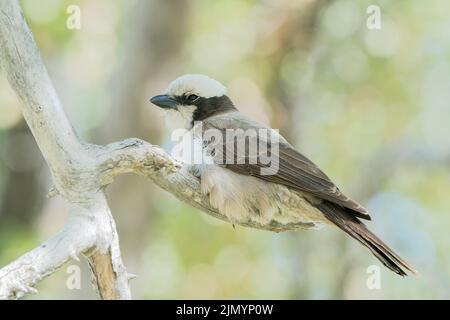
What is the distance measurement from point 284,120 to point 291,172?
3.84m

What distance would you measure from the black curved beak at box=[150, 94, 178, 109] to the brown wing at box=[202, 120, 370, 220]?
44cm

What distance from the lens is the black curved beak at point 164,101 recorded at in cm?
555

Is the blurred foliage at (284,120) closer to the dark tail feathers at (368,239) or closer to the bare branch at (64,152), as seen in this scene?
the dark tail feathers at (368,239)

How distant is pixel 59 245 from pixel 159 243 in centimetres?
827

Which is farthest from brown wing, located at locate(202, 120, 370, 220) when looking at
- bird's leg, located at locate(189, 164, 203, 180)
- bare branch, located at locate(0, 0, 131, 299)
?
bare branch, located at locate(0, 0, 131, 299)

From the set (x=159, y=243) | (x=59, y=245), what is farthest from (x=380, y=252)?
(x=159, y=243)

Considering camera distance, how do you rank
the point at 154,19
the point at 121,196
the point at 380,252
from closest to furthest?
the point at 380,252
the point at 154,19
the point at 121,196

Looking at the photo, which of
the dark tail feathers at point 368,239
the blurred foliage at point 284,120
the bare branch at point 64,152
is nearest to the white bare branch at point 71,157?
the bare branch at point 64,152

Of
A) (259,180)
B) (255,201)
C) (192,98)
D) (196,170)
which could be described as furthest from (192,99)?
(255,201)

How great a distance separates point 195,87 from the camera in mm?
5723

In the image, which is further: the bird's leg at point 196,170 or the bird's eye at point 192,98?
the bird's eye at point 192,98

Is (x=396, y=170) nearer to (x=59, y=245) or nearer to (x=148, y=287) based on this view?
(x=148, y=287)

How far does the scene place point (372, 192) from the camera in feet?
29.8

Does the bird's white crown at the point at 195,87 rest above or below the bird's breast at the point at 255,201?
above
